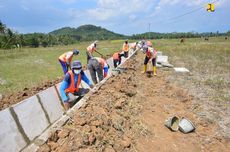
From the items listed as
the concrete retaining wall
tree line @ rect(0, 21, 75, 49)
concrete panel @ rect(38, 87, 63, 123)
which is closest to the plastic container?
the concrete retaining wall

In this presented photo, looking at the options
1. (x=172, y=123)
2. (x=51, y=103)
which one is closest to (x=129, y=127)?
(x=172, y=123)

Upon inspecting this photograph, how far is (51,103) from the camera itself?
729 cm

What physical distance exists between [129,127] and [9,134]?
2446mm

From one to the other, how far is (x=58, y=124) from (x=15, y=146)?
1274 millimetres

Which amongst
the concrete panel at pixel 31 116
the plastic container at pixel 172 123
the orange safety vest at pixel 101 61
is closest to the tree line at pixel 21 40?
the orange safety vest at pixel 101 61

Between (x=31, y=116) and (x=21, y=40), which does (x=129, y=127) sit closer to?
(x=31, y=116)

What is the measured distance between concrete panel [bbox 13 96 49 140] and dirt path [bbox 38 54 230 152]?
4.30 ft

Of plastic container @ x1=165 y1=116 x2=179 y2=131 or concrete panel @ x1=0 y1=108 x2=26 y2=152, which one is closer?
concrete panel @ x1=0 y1=108 x2=26 y2=152

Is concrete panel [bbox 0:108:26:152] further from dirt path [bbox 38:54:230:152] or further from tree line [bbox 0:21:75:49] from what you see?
tree line [bbox 0:21:75:49]

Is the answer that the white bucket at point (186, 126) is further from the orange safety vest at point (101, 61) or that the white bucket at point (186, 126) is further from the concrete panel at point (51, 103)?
the orange safety vest at point (101, 61)

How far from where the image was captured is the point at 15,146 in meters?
5.11

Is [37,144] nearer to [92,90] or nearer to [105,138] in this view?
[105,138]

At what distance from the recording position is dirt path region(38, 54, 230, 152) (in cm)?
415

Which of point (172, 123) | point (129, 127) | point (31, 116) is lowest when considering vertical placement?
point (172, 123)
